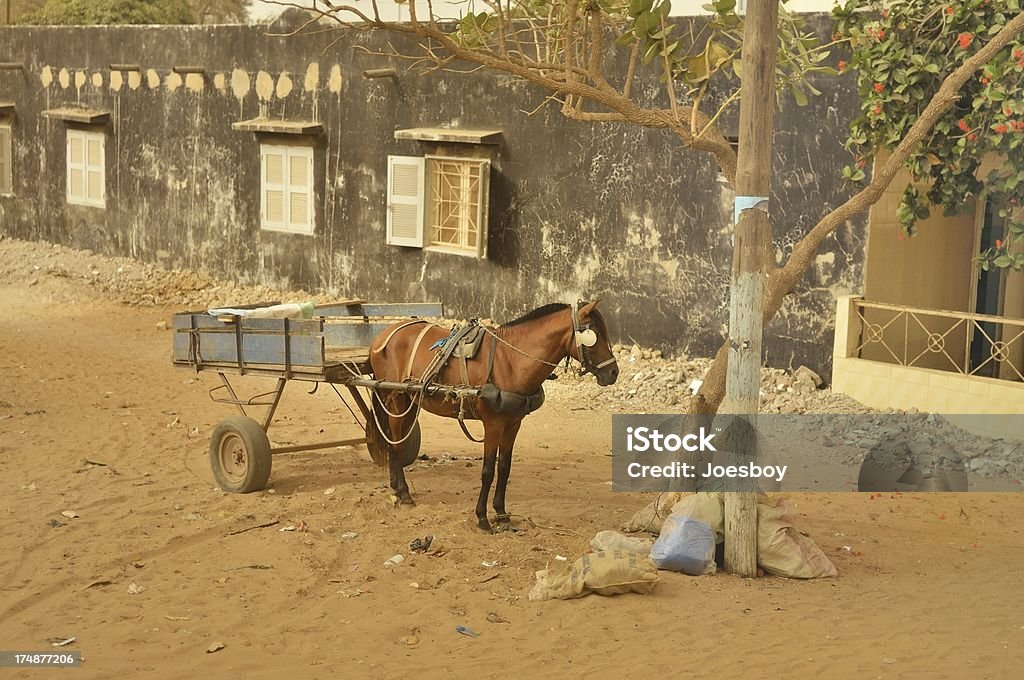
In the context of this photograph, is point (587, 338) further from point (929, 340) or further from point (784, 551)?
point (929, 340)

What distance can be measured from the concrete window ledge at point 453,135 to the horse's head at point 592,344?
23.4ft

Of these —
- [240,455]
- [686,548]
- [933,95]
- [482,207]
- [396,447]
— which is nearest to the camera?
[686,548]

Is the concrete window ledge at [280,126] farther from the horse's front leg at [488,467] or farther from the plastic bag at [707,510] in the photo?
the plastic bag at [707,510]

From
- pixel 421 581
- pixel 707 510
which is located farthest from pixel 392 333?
pixel 707 510

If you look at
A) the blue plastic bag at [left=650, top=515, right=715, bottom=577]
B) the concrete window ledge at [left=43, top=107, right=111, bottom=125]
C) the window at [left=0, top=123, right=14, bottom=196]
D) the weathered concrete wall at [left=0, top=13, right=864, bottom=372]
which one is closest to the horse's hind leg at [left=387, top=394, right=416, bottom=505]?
the blue plastic bag at [left=650, top=515, right=715, bottom=577]

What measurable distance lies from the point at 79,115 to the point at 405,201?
293 inches

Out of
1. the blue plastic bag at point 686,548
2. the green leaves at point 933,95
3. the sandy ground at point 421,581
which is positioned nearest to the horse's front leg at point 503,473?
the sandy ground at point 421,581

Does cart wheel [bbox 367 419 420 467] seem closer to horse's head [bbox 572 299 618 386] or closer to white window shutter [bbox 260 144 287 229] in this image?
horse's head [bbox 572 299 618 386]

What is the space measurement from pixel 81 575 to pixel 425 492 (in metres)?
2.63

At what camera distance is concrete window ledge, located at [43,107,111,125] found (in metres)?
19.2

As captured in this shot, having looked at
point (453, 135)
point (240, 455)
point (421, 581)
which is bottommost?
point (421, 581)

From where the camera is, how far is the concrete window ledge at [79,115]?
1925cm

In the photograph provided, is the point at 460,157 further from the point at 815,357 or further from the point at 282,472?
the point at 282,472

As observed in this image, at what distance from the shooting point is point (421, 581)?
695 cm
